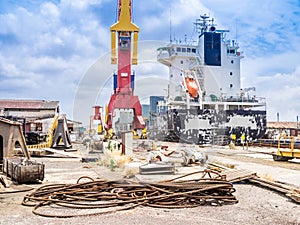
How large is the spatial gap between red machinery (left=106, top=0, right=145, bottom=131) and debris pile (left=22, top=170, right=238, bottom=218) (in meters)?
19.7

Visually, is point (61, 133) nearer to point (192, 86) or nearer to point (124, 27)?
point (124, 27)

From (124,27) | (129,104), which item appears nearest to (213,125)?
(129,104)

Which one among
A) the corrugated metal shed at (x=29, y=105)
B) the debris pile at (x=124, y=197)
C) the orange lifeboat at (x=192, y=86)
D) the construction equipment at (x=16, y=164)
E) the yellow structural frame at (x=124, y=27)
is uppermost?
the yellow structural frame at (x=124, y=27)

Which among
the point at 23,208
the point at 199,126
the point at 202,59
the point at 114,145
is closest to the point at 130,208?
the point at 23,208

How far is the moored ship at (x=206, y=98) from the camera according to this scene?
26.5m

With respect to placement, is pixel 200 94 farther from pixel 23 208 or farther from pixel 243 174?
pixel 23 208

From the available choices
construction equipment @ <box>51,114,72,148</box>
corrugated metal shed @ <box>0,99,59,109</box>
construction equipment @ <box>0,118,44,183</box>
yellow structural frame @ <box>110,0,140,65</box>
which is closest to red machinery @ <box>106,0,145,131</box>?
yellow structural frame @ <box>110,0,140,65</box>

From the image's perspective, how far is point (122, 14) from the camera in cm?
2675

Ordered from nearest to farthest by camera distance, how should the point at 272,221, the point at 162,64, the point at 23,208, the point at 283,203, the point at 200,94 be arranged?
1. the point at 272,221
2. the point at 23,208
3. the point at 283,203
4. the point at 200,94
5. the point at 162,64

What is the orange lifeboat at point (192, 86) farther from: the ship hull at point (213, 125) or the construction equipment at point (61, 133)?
the construction equipment at point (61, 133)

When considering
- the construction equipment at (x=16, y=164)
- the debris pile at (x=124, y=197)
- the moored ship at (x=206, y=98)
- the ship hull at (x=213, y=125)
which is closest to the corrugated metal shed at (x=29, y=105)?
the moored ship at (x=206, y=98)

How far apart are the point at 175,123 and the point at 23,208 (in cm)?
2165

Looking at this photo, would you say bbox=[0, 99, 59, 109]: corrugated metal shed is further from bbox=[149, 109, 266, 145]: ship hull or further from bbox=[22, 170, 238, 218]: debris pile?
bbox=[22, 170, 238, 218]: debris pile

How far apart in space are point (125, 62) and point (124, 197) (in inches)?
858
